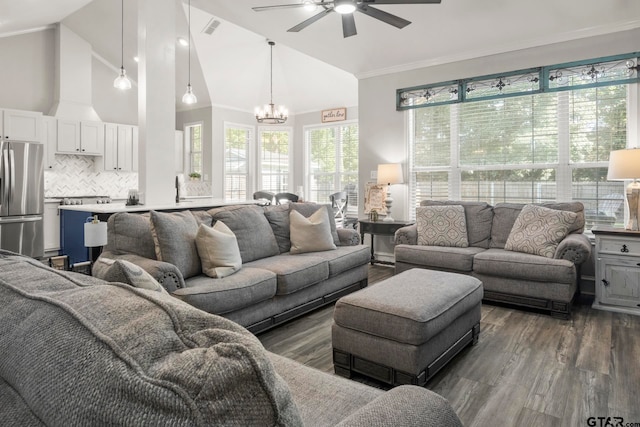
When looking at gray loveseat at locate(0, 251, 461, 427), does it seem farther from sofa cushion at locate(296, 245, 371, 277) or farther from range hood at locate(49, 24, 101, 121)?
range hood at locate(49, 24, 101, 121)

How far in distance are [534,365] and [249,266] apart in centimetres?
220

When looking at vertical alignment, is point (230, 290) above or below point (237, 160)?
below

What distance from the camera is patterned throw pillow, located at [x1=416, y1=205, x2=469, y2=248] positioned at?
4.48m

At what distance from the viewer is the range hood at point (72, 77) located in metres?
6.82

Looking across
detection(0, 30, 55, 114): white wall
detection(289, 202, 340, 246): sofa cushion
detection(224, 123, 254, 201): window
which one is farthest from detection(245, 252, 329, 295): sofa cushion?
detection(0, 30, 55, 114): white wall

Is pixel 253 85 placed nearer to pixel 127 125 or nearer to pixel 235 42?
pixel 235 42

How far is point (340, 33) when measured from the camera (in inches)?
204

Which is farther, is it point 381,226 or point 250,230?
point 381,226

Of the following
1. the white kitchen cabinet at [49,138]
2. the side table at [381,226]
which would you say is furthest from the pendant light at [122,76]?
the side table at [381,226]

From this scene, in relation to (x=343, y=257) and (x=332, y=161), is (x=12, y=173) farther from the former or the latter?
(x=332, y=161)

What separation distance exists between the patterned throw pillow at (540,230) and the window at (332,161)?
4536mm

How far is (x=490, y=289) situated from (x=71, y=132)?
6.95 m

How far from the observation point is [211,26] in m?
6.35

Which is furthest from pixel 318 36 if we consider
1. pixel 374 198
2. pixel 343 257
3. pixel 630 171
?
pixel 630 171
